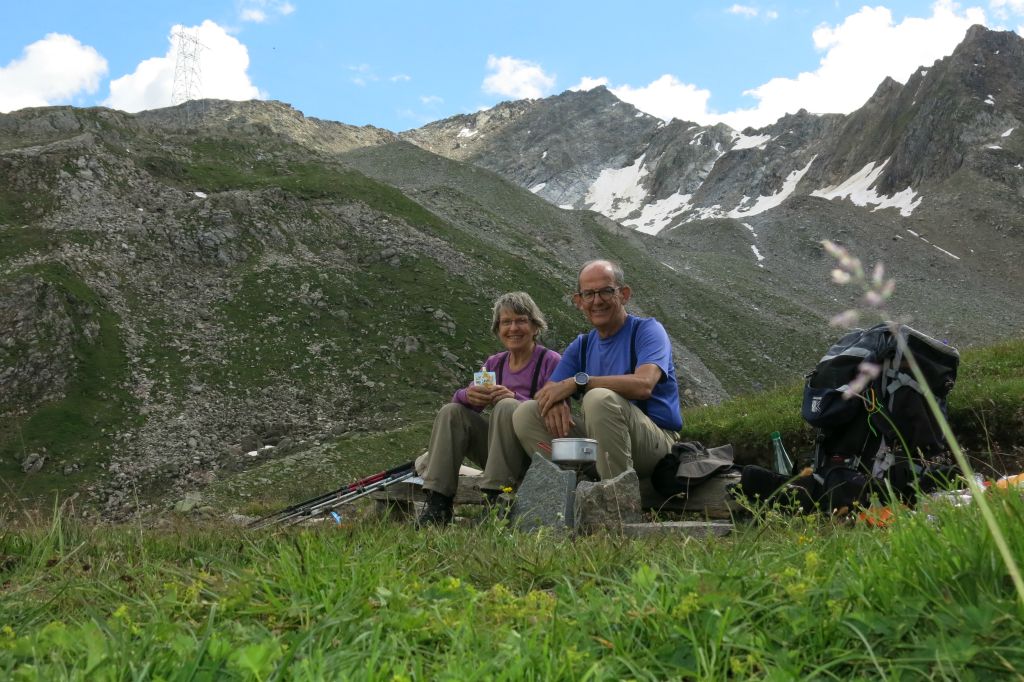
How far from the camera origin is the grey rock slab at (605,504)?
5.34 metres

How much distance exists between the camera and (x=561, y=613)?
2.63 meters

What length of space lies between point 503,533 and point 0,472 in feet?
72.0

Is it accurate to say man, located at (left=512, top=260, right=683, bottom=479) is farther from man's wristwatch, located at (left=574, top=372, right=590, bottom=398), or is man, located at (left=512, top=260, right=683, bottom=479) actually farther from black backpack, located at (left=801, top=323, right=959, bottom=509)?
black backpack, located at (left=801, top=323, right=959, bottom=509)

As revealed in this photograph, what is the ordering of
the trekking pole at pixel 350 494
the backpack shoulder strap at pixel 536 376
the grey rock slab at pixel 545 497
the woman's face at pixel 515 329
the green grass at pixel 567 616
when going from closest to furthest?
the green grass at pixel 567 616 → the grey rock slab at pixel 545 497 → the woman's face at pixel 515 329 → the backpack shoulder strap at pixel 536 376 → the trekking pole at pixel 350 494

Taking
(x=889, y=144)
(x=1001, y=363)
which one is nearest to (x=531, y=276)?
(x=1001, y=363)

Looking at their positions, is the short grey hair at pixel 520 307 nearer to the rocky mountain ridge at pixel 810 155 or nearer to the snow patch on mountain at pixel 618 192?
the rocky mountain ridge at pixel 810 155

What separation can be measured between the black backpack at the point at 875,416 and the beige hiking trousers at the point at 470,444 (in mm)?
2678

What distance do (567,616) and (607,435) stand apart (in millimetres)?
3501

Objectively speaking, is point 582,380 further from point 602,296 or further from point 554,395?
point 602,296

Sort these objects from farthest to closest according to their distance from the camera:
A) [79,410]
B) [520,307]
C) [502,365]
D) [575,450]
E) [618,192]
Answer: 1. [618,192]
2. [79,410]
3. [502,365]
4. [520,307]
5. [575,450]

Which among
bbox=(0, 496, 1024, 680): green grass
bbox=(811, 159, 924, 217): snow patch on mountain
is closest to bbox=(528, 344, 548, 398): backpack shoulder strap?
bbox=(0, 496, 1024, 680): green grass

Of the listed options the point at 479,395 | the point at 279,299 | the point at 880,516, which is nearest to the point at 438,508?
the point at 479,395

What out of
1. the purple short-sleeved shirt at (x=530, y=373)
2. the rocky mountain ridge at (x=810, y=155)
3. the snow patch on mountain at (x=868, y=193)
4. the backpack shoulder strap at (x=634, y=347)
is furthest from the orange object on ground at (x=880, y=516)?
the snow patch on mountain at (x=868, y=193)

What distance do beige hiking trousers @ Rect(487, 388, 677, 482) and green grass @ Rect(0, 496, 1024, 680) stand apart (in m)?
2.54
